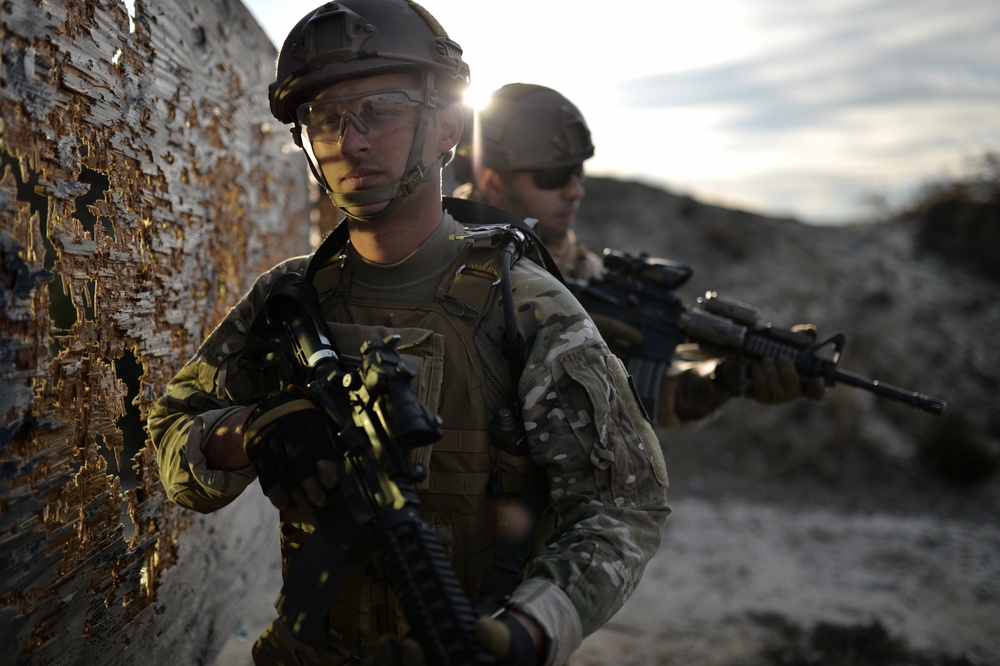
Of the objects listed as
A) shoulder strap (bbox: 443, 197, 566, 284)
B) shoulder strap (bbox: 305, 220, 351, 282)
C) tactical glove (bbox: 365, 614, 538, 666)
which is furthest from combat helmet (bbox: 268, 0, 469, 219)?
tactical glove (bbox: 365, 614, 538, 666)

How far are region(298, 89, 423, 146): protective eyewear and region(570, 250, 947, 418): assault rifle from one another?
1881 mm

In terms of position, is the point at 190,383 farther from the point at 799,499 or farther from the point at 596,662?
the point at 799,499

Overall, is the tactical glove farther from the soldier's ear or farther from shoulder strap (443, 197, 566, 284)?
the soldier's ear

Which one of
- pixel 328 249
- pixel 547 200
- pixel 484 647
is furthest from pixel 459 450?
pixel 547 200

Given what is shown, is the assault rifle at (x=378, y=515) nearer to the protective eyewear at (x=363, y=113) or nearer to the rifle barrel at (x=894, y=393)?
the protective eyewear at (x=363, y=113)

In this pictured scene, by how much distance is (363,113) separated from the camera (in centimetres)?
193

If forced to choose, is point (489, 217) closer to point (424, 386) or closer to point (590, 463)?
point (424, 386)

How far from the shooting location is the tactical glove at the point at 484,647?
1296 mm

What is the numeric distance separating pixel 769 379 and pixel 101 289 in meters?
2.92

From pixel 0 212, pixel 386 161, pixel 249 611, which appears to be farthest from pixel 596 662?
pixel 0 212

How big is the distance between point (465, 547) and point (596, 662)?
119 inches

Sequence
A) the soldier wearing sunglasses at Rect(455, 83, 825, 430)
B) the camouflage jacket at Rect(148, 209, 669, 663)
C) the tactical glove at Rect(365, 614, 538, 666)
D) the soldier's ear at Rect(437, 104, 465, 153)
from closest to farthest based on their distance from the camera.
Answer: the tactical glove at Rect(365, 614, 538, 666) → the camouflage jacket at Rect(148, 209, 669, 663) → the soldier's ear at Rect(437, 104, 465, 153) → the soldier wearing sunglasses at Rect(455, 83, 825, 430)

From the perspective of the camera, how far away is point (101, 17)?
6.50 ft

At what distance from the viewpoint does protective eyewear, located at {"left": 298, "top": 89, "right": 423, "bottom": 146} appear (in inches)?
75.1
